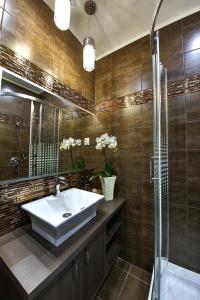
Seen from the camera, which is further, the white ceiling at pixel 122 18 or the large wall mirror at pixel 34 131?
the white ceiling at pixel 122 18

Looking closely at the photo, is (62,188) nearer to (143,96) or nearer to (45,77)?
(45,77)

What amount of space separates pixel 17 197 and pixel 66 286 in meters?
0.64

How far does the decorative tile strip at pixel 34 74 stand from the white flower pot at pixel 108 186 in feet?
3.23

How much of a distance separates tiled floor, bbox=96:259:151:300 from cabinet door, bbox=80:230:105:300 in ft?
1.07

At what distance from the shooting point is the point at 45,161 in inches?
53.4

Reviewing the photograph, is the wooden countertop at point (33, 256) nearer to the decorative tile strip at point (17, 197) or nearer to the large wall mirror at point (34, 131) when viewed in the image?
the decorative tile strip at point (17, 197)

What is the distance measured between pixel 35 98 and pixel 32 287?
49.8 inches

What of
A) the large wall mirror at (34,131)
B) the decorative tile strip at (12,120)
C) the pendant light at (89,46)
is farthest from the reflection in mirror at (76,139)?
the pendant light at (89,46)

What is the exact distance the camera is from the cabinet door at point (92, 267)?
993 millimetres

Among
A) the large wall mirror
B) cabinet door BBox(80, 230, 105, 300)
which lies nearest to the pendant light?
the large wall mirror

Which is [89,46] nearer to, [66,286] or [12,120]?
[12,120]

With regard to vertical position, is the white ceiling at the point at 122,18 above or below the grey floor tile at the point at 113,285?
above

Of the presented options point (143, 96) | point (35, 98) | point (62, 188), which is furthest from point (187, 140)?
point (35, 98)

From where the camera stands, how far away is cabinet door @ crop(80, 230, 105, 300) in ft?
3.26
